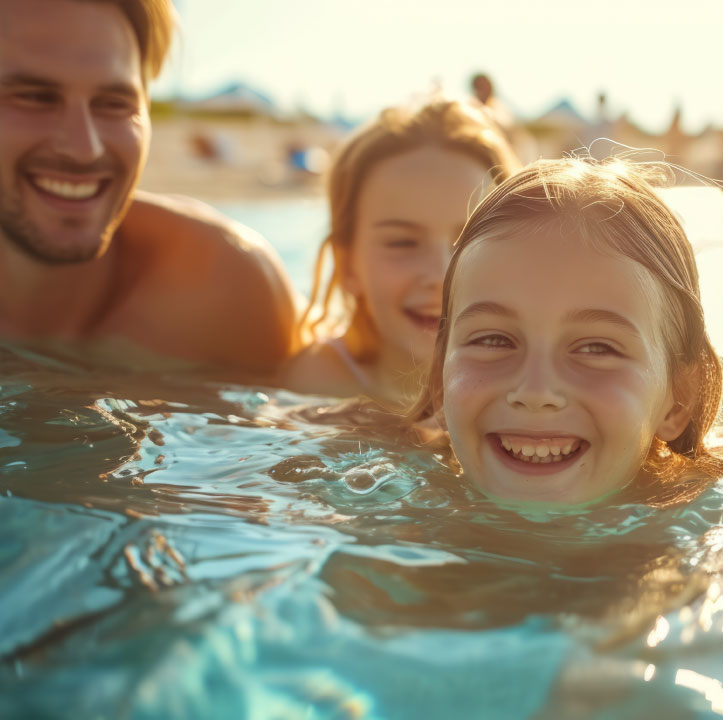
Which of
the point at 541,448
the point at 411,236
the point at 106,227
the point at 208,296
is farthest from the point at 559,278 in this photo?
the point at 106,227

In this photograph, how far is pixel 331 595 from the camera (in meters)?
1.64

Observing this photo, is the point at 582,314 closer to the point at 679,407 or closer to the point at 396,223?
the point at 679,407

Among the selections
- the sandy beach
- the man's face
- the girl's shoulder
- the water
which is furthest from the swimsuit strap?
the sandy beach

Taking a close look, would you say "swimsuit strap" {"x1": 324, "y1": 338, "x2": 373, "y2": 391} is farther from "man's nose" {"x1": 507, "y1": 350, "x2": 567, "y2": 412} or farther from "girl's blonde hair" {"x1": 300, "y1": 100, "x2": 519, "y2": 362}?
"man's nose" {"x1": 507, "y1": 350, "x2": 567, "y2": 412}

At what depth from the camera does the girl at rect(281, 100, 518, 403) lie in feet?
11.9

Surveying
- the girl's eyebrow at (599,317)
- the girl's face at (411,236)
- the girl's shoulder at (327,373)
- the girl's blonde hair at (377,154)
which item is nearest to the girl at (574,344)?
the girl's eyebrow at (599,317)

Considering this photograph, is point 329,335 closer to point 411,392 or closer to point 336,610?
point 411,392

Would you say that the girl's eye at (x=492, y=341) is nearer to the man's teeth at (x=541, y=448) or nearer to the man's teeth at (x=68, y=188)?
the man's teeth at (x=541, y=448)

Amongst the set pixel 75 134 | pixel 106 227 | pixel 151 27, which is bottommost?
pixel 106 227

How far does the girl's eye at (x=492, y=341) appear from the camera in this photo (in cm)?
215

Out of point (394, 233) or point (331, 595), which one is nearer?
point (331, 595)

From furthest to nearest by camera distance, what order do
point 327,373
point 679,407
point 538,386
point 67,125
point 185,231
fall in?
point 185,231, point 327,373, point 67,125, point 679,407, point 538,386

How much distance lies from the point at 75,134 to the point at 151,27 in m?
0.67

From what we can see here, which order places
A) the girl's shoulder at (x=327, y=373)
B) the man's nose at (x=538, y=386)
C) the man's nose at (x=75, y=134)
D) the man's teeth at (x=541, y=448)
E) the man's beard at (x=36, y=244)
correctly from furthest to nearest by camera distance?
the girl's shoulder at (x=327, y=373), the man's beard at (x=36, y=244), the man's nose at (x=75, y=134), the man's teeth at (x=541, y=448), the man's nose at (x=538, y=386)
